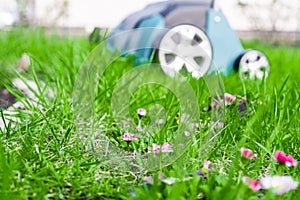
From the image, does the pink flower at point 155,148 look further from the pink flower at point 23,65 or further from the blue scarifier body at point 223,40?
the blue scarifier body at point 223,40

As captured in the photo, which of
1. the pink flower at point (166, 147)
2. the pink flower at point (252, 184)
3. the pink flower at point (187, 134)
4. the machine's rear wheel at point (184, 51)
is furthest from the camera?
the machine's rear wheel at point (184, 51)

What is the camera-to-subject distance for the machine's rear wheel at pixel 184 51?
161 cm

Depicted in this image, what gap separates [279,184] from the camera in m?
0.83

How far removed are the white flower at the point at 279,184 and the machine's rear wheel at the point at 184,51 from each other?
1.75ft

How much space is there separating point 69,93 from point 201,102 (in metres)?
0.58

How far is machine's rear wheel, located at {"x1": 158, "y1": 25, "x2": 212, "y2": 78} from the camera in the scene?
1.61 metres

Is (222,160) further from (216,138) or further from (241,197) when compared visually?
(241,197)

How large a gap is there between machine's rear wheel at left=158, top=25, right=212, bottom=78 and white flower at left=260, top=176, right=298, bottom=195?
1.75 ft

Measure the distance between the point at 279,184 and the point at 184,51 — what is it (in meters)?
1.25

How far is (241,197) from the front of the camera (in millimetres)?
784

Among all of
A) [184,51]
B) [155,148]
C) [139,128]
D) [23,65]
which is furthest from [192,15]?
[155,148]

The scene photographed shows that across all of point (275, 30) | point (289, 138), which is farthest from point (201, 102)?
point (275, 30)

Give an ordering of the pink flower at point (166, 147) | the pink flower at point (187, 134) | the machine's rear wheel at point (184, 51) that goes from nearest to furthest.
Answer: the pink flower at point (166, 147) → the pink flower at point (187, 134) → the machine's rear wheel at point (184, 51)

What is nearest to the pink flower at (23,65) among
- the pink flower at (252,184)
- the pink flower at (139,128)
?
the pink flower at (139,128)
